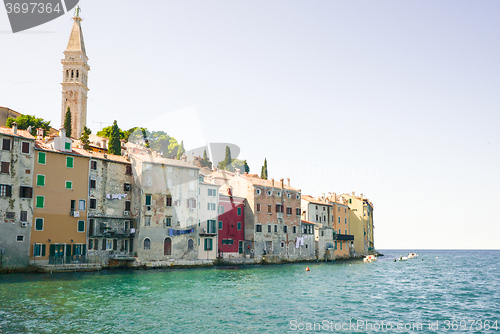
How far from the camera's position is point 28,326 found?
17.5 m

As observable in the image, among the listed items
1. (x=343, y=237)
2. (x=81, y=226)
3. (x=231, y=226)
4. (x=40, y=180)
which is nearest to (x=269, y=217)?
(x=231, y=226)

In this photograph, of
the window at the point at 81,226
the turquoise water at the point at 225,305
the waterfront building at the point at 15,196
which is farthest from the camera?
the window at the point at 81,226

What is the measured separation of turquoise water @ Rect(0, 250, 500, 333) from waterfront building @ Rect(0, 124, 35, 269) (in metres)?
3.65

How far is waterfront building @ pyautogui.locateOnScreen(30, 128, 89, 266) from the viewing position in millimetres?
39312

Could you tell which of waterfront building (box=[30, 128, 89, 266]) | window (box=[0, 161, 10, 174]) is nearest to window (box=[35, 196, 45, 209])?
waterfront building (box=[30, 128, 89, 266])

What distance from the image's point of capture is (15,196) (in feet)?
125

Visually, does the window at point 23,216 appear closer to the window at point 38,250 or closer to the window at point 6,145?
the window at point 38,250

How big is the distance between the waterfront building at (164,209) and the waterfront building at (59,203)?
222 inches

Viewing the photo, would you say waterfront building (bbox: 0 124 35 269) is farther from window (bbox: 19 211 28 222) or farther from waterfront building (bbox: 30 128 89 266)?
waterfront building (bbox: 30 128 89 266)

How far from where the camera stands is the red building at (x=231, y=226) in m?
55.4

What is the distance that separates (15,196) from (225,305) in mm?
24836

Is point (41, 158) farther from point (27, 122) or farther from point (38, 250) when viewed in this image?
point (27, 122)

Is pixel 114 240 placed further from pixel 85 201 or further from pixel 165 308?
pixel 165 308

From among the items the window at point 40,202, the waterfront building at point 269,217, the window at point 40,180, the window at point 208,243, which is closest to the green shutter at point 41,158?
the window at point 40,180
